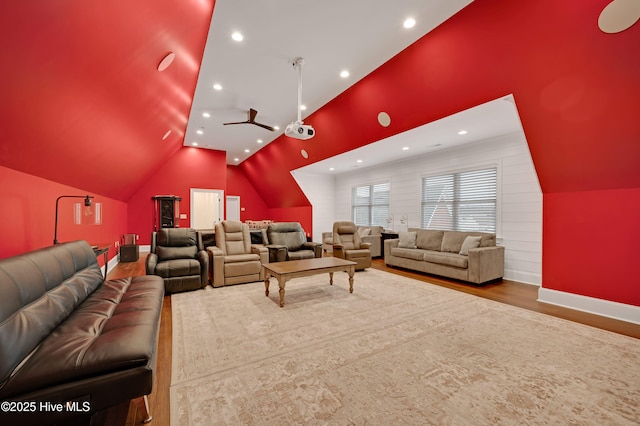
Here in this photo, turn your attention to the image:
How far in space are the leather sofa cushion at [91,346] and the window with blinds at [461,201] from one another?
5.73 meters

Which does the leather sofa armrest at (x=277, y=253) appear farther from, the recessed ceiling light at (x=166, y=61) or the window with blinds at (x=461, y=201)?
the window with blinds at (x=461, y=201)

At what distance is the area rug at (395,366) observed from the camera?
1661 mm

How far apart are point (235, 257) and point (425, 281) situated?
3.38 m

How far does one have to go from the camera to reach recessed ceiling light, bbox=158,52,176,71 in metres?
3.23

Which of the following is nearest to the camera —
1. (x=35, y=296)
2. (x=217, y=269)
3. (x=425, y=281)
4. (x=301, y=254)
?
(x=35, y=296)

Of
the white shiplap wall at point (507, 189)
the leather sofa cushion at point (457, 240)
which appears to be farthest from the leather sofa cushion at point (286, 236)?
the white shiplap wall at point (507, 189)

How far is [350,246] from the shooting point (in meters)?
5.69

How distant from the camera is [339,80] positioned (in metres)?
4.58

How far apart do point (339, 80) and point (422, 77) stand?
4.72ft

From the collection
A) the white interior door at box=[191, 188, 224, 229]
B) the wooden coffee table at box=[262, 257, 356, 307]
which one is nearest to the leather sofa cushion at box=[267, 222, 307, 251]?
the wooden coffee table at box=[262, 257, 356, 307]

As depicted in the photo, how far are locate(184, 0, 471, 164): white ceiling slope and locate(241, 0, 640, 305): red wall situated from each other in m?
0.35

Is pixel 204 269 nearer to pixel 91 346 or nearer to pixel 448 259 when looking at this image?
pixel 91 346

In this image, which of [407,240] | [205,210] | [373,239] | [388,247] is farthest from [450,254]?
[205,210]

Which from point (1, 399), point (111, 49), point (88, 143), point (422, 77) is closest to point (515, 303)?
point (422, 77)
